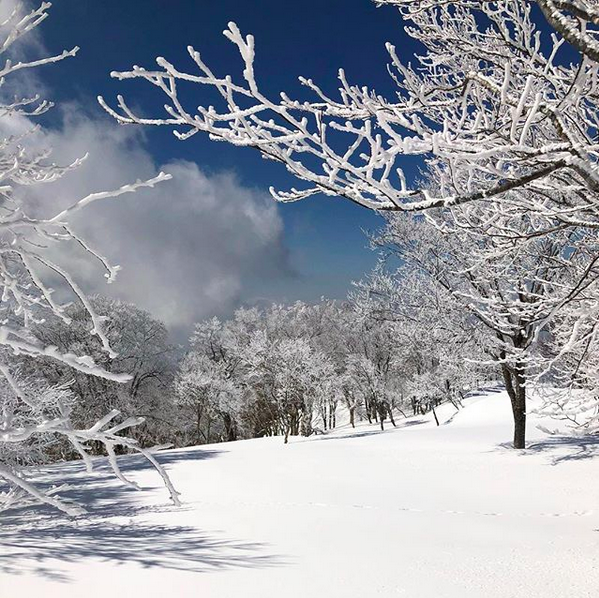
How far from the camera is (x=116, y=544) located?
5160 mm

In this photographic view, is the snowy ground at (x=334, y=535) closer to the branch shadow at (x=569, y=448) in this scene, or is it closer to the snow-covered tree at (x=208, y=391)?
the branch shadow at (x=569, y=448)

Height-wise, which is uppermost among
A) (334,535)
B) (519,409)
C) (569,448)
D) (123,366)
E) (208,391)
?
(123,366)

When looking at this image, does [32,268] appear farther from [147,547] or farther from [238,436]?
[238,436]

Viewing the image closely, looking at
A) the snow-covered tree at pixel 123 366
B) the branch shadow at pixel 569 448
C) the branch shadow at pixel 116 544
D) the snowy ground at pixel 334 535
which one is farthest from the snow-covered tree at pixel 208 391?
the branch shadow at pixel 116 544

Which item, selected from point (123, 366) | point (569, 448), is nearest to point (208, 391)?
point (123, 366)

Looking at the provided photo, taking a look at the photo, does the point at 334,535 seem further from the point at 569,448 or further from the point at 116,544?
the point at 569,448

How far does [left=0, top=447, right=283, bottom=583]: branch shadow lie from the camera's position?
434 cm

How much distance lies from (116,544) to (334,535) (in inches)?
92.0

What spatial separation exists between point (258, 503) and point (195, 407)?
24812 millimetres

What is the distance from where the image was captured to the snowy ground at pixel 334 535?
3.93 metres

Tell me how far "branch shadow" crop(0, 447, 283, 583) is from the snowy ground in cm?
2

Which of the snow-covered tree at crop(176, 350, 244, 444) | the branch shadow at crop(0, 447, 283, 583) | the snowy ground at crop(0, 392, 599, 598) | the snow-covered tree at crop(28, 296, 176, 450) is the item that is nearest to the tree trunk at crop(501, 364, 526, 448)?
the snowy ground at crop(0, 392, 599, 598)

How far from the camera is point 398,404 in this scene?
38781mm

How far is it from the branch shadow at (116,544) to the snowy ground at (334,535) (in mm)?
20
